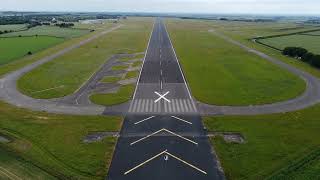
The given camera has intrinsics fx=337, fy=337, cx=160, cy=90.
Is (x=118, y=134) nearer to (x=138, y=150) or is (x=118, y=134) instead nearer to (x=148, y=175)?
(x=138, y=150)

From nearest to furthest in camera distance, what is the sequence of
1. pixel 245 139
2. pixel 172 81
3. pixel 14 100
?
pixel 245 139 < pixel 14 100 < pixel 172 81

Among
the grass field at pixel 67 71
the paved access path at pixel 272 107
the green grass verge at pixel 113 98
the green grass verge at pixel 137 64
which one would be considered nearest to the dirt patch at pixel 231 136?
the paved access path at pixel 272 107

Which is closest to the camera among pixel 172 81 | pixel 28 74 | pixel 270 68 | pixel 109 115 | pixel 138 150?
pixel 138 150

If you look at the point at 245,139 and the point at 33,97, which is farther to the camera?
the point at 33,97

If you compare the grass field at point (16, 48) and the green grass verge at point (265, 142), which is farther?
the grass field at point (16, 48)

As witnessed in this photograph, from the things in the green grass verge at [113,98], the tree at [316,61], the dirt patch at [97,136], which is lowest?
the dirt patch at [97,136]

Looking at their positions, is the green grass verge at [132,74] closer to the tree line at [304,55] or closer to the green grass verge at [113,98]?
the green grass verge at [113,98]

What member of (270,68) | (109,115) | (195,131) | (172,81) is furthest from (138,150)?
(270,68)
